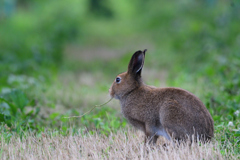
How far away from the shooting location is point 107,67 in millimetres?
11391

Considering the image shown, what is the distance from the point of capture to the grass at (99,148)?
3.90m

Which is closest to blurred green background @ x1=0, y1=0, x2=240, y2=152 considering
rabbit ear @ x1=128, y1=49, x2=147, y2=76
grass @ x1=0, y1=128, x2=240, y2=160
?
grass @ x1=0, y1=128, x2=240, y2=160

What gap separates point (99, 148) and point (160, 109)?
82 cm

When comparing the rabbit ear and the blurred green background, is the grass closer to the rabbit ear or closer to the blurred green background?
the blurred green background

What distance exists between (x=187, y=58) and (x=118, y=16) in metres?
15.1

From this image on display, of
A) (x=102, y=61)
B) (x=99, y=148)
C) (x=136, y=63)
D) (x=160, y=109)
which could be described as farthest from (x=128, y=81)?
(x=102, y=61)

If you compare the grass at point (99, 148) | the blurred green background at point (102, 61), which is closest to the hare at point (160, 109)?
the grass at point (99, 148)

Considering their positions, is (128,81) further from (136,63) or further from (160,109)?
(160,109)

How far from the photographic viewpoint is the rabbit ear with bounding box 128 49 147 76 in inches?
181

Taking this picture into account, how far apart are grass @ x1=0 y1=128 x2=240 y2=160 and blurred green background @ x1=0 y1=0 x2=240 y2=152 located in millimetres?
308

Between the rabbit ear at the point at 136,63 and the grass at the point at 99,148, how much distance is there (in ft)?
2.63

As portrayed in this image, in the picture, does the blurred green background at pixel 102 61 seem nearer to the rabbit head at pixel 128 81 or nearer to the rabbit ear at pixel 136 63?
the rabbit head at pixel 128 81

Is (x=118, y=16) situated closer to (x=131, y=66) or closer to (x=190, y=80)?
(x=190, y=80)

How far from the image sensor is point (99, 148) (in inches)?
171
